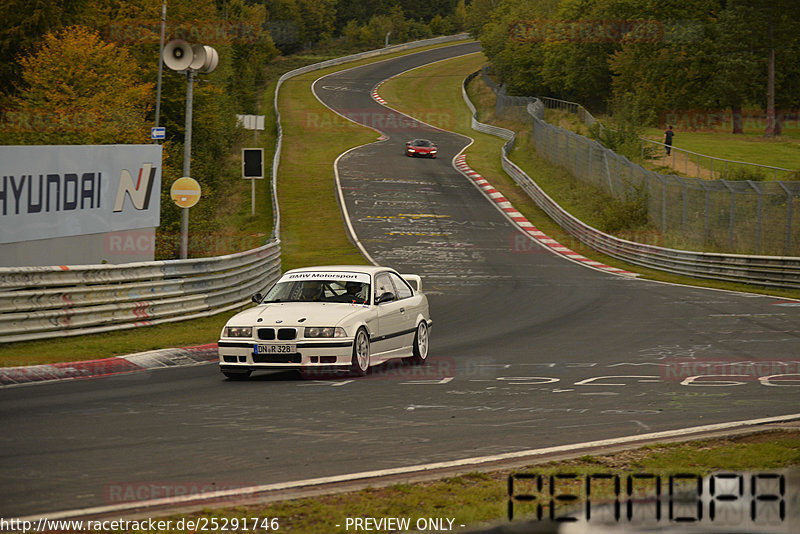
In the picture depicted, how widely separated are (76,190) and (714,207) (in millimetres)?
21178

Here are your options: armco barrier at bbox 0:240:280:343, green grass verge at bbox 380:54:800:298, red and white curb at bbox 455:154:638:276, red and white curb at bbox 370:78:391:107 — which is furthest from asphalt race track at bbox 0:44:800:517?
red and white curb at bbox 370:78:391:107

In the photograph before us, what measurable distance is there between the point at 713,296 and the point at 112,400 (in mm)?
18299

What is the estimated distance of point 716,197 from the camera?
3169 cm

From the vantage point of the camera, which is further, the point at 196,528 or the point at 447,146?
the point at 447,146

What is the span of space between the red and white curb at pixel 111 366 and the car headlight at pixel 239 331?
1607mm

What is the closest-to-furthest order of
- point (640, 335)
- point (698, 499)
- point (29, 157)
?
point (698, 499)
point (29, 157)
point (640, 335)

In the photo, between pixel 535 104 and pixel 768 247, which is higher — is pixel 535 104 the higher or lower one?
the higher one

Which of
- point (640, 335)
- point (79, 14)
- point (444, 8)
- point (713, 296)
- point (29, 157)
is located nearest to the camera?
point (29, 157)

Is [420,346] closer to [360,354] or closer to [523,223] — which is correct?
[360,354]

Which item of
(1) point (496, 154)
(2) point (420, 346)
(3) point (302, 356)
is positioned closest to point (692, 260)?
(2) point (420, 346)

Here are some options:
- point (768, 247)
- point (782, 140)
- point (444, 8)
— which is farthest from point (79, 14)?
point (444, 8)

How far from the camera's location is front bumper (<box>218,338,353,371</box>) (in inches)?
476

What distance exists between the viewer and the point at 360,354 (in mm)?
12531

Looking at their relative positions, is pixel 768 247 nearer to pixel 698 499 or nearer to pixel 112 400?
pixel 112 400
